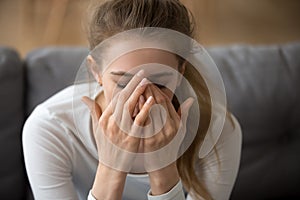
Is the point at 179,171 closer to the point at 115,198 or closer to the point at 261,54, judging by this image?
the point at 115,198

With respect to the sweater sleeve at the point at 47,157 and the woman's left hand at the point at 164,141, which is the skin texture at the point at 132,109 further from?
the sweater sleeve at the point at 47,157

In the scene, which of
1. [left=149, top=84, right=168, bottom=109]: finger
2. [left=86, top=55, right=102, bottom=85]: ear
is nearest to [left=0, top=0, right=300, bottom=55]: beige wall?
[left=86, top=55, right=102, bottom=85]: ear

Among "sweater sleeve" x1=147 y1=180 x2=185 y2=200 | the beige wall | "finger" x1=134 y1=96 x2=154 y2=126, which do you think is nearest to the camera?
"finger" x1=134 y1=96 x2=154 y2=126

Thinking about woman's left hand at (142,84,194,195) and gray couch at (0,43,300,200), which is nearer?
woman's left hand at (142,84,194,195)

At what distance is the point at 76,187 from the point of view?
45.3 inches

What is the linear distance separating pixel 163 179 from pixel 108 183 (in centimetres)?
10

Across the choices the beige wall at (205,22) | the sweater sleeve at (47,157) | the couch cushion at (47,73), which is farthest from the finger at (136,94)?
the beige wall at (205,22)

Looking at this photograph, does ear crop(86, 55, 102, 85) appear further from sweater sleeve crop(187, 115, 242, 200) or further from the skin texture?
sweater sleeve crop(187, 115, 242, 200)

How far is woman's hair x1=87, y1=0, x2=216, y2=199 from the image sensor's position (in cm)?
93

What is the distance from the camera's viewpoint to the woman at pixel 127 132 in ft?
2.99

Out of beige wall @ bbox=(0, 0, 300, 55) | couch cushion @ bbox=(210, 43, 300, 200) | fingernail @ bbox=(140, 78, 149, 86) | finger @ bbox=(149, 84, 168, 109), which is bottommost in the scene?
beige wall @ bbox=(0, 0, 300, 55)

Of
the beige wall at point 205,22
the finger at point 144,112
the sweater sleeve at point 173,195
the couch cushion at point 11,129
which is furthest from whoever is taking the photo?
the beige wall at point 205,22

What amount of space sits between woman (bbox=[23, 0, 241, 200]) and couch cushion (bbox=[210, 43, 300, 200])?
0.21 meters

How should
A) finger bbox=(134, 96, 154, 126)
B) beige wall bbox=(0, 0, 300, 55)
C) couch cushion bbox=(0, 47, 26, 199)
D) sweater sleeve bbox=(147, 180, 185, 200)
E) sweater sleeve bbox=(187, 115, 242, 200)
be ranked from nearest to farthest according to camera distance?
1. finger bbox=(134, 96, 154, 126)
2. sweater sleeve bbox=(147, 180, 185, 200)
3. sweater sleeve bbox=(187, 115, 242, 200)
4. couch cushion bbox=(0, 47, 26, 199)
5. beige wall bbox=(0, 0, 300, 55)
